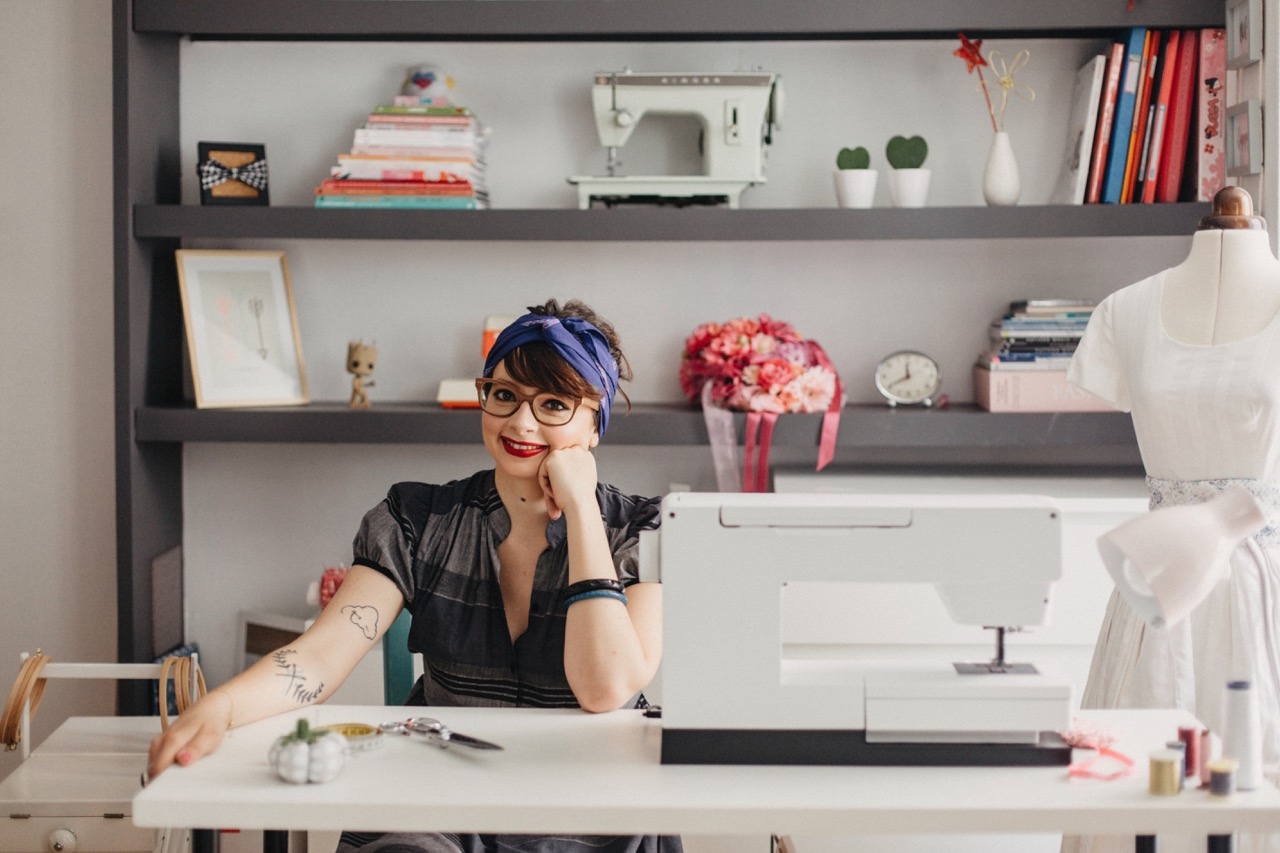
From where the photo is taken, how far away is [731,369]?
2.88 meters

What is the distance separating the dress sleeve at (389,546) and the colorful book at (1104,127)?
69.7 inches

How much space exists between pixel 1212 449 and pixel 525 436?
1059 mm

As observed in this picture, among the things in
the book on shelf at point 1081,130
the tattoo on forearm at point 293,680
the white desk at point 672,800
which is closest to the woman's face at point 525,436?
the tattoo on forearm at point 293,680

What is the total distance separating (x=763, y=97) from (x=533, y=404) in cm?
131

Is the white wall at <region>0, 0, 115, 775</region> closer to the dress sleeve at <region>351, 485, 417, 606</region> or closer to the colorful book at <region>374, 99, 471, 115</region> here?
the colorful book at <region>374, 99, 471, 115</region>

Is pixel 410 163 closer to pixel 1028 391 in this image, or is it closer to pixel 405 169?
pixel 405 169

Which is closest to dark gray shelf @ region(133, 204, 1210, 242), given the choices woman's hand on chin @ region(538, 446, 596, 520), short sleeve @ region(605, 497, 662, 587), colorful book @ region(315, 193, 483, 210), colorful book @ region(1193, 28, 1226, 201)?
colorful book @ region(315, 193, 483, 210)

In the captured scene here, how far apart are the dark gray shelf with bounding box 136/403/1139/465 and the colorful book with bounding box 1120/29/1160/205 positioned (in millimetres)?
521

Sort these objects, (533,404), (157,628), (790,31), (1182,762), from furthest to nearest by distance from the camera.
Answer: (157,628), (790,31), (533,404), (1182,762)

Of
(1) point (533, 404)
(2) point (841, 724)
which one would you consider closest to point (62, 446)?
(1) point (533, 404)

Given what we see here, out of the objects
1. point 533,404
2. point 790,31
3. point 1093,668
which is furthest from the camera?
point 790,31

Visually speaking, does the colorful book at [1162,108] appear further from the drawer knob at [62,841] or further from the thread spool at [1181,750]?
the drawer knob at [62,841]

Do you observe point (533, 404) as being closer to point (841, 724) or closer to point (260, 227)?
point (841, 724)

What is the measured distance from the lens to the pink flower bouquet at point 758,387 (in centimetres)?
283
